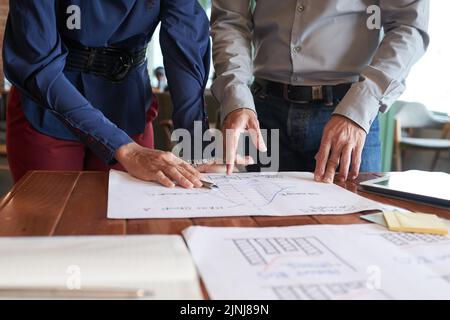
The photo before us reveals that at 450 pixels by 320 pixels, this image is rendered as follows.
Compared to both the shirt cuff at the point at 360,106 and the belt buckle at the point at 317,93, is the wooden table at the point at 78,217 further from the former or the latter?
the belt buckle at the point at 317,93

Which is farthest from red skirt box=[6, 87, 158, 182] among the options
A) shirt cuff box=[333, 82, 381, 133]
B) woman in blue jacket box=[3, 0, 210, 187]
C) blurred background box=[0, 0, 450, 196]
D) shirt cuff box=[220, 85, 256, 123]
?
blurred background box=[0, 0, 450, 196]

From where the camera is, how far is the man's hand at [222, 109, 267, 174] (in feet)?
3.24

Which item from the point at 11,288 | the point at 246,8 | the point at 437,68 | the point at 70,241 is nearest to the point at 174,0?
the point at 246,8

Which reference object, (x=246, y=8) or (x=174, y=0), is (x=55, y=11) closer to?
(x=174, y=0)

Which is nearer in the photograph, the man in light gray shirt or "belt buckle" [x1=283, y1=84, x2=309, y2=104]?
the man in light gray shirt

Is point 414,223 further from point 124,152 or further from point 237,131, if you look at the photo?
point 124,152

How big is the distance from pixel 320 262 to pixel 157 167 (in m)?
0.44

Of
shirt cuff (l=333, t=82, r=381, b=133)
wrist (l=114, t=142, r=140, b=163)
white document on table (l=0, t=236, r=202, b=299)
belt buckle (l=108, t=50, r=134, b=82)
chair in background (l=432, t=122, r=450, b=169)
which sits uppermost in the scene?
belt buckle (l=108, t=50, r=134, b=82)

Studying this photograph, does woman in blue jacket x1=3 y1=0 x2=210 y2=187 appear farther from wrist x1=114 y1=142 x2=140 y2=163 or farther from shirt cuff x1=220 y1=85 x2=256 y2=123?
shirt cuff x1=220 y1=85 x2=256 y2=123

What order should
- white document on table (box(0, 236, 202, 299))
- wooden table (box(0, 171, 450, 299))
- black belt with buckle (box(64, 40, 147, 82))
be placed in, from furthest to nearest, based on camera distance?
black belt with buckle (box(64, 40, 147, 82))
wooden table (box(0, 171, 450, 299))
white document on table (box(0, 236, 202, 299))

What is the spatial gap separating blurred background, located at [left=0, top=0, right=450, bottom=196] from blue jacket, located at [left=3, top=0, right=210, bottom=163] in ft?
5.37

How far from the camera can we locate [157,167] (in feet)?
2.91

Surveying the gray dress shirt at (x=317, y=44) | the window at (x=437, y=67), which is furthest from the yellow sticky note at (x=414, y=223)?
the window at (x=437, y=67)

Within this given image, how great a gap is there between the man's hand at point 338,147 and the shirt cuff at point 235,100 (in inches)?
7.3
